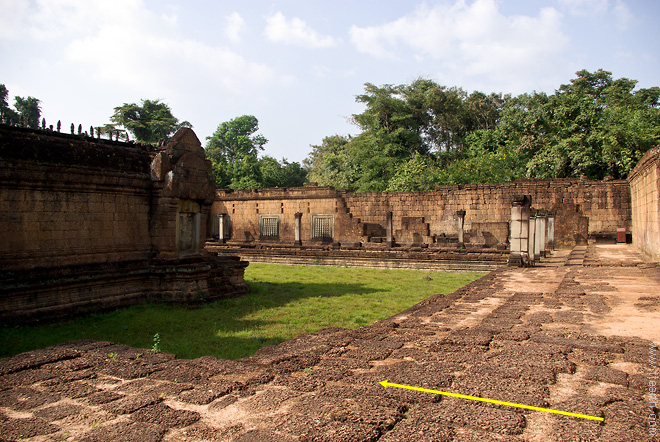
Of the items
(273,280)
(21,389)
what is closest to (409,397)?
(21,389)

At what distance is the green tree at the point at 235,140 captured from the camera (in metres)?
57.1

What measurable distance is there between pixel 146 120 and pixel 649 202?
140 feet

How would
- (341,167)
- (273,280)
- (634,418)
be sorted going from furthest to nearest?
1. (341,167)
2. (273,280)
3. (634,418)

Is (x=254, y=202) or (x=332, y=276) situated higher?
(x=254, y=202)

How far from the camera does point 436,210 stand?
2536 centimetres

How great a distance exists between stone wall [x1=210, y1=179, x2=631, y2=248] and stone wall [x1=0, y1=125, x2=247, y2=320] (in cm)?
1232

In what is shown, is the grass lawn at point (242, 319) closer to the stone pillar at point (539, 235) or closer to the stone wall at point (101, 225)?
the stone wall at point (101, 225)

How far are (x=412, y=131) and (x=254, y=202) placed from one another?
16.3 metres

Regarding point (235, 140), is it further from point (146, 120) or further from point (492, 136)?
point (492, 136)

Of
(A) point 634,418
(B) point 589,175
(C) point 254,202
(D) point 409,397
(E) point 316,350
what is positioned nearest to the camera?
(A) point 634,418

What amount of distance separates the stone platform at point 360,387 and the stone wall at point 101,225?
10.8 ft

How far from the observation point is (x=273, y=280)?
1384 cm

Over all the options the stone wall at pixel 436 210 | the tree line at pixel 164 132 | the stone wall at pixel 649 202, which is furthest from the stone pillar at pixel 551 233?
the tree line at pixel 164 132

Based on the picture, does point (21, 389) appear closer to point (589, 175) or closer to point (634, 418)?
point (634, 418)
